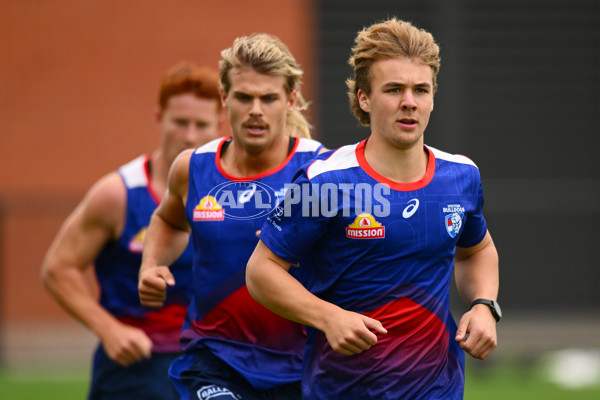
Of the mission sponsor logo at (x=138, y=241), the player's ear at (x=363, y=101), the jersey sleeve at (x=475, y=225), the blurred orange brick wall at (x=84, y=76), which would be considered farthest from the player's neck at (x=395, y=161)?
the blurred orange brick wall at (x=84, y=76)

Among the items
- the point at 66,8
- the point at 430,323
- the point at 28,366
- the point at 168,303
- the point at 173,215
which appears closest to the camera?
the point at 430,323

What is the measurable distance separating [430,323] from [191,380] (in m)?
1.12

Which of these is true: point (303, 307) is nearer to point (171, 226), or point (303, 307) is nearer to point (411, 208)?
point (411, 208)

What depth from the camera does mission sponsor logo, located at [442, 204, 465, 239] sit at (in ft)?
11.2

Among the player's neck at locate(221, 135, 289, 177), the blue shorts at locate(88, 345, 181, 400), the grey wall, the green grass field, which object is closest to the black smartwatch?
the player's neck at locate(221, 135, 289, 177)

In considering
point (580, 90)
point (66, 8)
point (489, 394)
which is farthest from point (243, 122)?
point (580, 90)

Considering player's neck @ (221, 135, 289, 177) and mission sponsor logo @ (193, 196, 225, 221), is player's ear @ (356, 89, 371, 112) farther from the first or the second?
mission sponsor logo @ (193, 196, 225, 221)

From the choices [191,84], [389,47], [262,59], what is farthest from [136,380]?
[389,47]

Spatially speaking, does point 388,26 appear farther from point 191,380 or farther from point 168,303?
point 168,303

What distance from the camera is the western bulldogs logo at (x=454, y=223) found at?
11.3 feet

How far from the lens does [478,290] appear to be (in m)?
3.61

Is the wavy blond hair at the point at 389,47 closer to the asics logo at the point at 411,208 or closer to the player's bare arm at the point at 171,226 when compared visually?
the asics logo at the point at 411,208

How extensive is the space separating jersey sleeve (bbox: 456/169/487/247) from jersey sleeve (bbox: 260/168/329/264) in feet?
1.94

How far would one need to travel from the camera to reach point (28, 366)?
36.4ft
